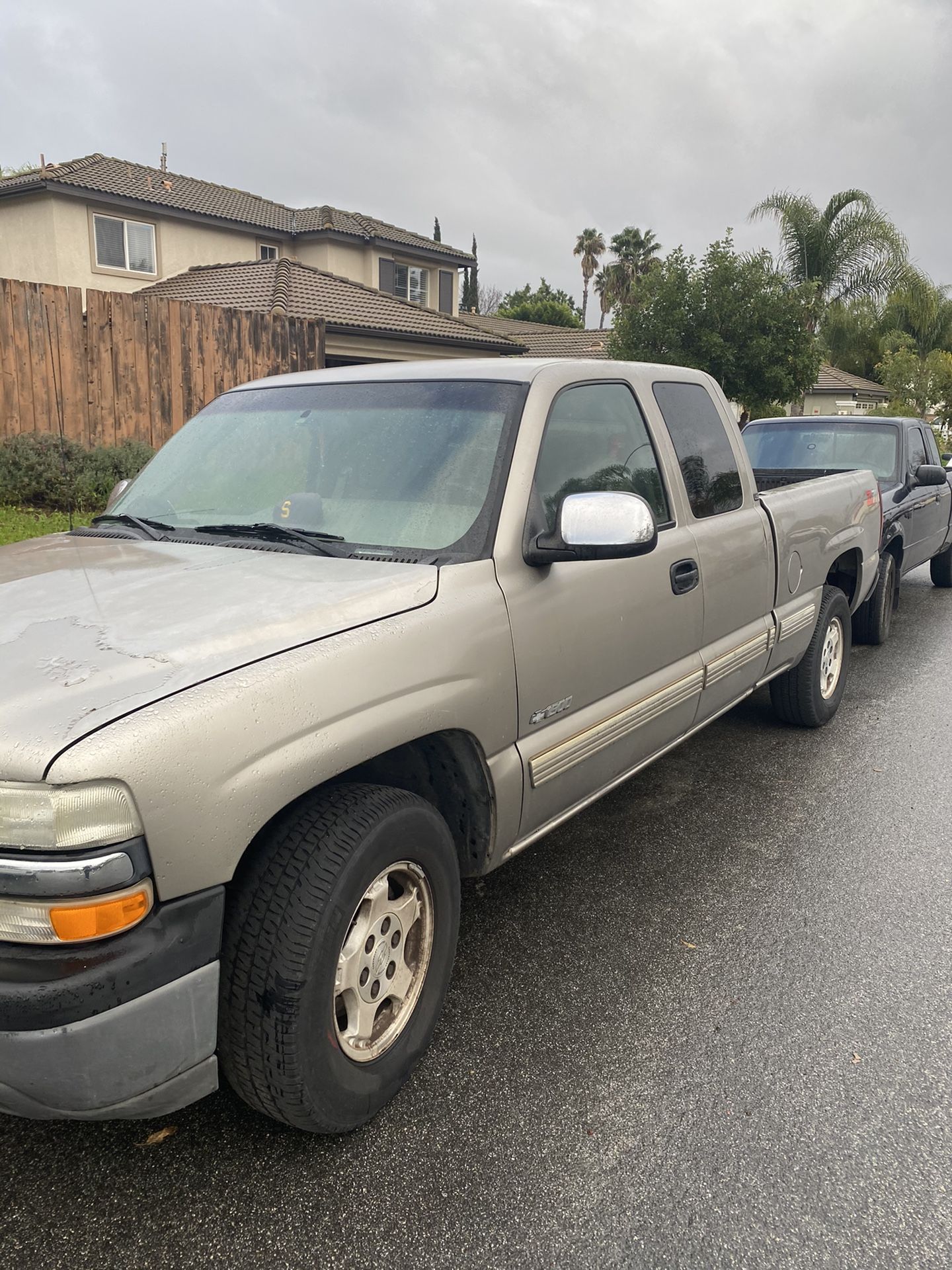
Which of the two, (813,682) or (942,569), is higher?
(813,682)

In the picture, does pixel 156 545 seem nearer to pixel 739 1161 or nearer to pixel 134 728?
pixel 134 728

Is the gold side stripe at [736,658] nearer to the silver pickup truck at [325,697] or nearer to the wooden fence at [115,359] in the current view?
the silver pickup truck at [325,697]

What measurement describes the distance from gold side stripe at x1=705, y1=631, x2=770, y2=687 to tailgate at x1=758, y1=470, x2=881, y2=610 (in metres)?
0.31

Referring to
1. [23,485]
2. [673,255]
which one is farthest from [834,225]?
[23,485]

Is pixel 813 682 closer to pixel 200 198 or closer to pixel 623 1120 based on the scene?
pixel 623 1120

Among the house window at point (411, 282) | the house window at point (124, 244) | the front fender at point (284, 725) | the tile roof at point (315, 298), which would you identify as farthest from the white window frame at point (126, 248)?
the front fender at point (284, 725)

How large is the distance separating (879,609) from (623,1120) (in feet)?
19.9

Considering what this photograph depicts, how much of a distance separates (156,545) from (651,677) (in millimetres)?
1763

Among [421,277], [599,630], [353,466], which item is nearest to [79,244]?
[421,277]

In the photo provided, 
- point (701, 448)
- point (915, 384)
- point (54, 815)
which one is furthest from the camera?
point (915, 384)

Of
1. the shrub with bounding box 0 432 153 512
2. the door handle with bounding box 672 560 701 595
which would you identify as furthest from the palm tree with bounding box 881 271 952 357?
the door handle with bounding box 672 560 701 595

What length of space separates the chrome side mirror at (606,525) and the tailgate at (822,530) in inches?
77.4

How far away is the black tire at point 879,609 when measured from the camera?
755cm

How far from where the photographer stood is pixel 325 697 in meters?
2.15
